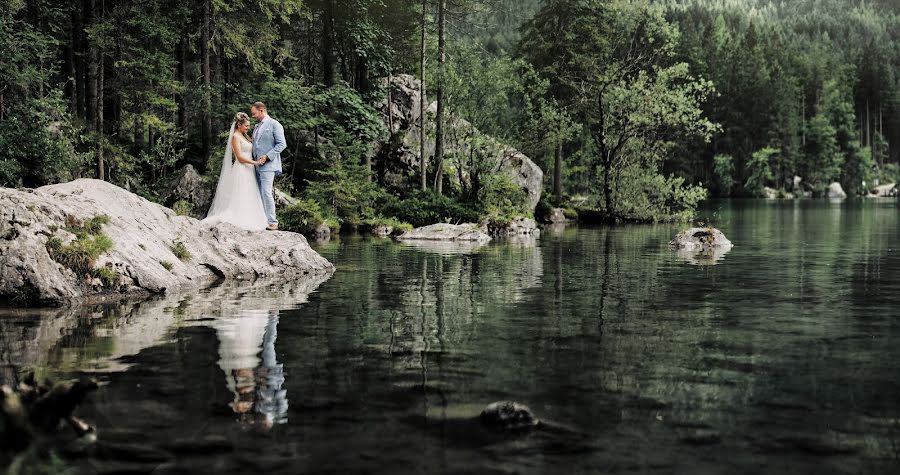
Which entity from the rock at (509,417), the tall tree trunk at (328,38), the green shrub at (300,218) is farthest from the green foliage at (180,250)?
the tall tree trunk at (328,38)

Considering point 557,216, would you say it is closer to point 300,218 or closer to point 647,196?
point 647,196

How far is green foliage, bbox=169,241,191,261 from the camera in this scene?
544 inches

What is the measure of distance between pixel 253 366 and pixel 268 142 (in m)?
10.9

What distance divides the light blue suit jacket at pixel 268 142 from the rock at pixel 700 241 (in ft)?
38.2

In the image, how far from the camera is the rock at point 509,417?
4992 millimetres

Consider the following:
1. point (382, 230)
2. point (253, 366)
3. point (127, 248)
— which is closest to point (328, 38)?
point (382, 230)

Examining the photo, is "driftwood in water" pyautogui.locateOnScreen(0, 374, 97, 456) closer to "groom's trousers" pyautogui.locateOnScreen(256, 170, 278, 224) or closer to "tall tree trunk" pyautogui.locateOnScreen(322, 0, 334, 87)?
"groom's trousers" pyautogui.locateOnScreen(256, 170, 278, 224)

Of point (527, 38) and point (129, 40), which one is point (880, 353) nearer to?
point (129, 40)

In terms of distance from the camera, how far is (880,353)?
747cm

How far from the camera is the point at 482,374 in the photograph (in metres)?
6.53

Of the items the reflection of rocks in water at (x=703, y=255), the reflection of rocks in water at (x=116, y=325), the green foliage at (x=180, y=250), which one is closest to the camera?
the reflection of rocks in water at (x=116, y=325)

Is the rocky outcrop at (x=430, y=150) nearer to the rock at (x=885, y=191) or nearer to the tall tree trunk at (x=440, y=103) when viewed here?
the tall tree trunk at (x=440, y=103)

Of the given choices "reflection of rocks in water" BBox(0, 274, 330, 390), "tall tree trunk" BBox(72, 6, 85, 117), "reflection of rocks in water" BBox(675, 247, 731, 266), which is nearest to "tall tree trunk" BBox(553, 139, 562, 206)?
"reflection of rocks in water" BBox(675, 247, 731, 266)

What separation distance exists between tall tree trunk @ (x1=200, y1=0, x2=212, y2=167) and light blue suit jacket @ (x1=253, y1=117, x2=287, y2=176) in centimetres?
1411
